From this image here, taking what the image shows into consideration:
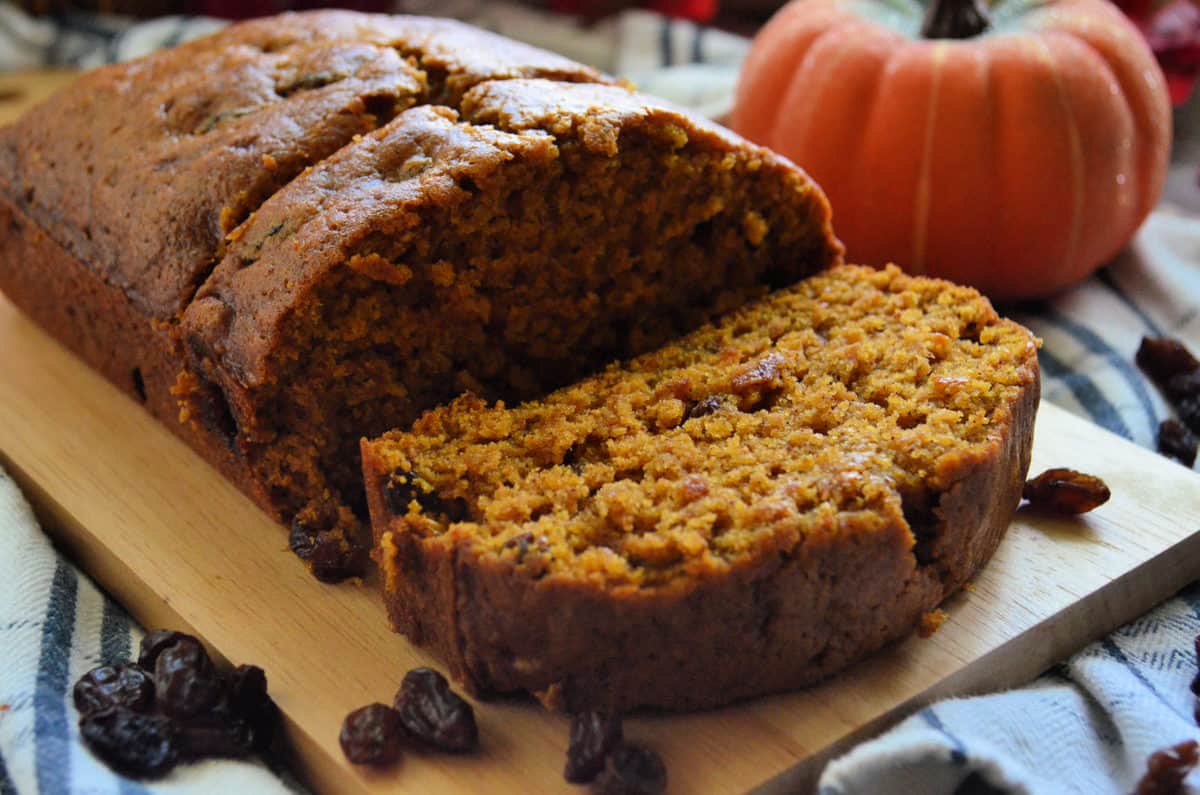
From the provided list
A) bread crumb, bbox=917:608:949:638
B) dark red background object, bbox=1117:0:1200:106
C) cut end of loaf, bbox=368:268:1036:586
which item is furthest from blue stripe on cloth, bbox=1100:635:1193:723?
dark red background object, bbox=1117:0:1200:106

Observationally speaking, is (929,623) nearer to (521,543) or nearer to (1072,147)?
(521,543)

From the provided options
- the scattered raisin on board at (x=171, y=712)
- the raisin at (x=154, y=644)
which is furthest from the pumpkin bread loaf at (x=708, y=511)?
the raisin at (x=154, y=644)

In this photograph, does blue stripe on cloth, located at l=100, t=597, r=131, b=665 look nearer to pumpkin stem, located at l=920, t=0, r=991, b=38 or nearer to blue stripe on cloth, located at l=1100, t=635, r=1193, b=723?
blue stripe on cloth, located at l=1100, t=635, r=1193, b=723

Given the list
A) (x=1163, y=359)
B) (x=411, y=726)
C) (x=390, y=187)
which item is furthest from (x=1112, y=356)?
(x=411, y=726)

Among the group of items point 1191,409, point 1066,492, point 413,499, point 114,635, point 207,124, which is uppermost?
point 207,124

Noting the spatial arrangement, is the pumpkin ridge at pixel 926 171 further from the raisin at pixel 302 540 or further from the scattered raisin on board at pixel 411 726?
the scattered raisin on board at pixel 411 726

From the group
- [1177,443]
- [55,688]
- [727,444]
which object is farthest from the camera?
[1177,443]

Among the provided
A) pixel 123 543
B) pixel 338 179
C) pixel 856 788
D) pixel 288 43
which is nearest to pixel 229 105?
pixel 288 43
